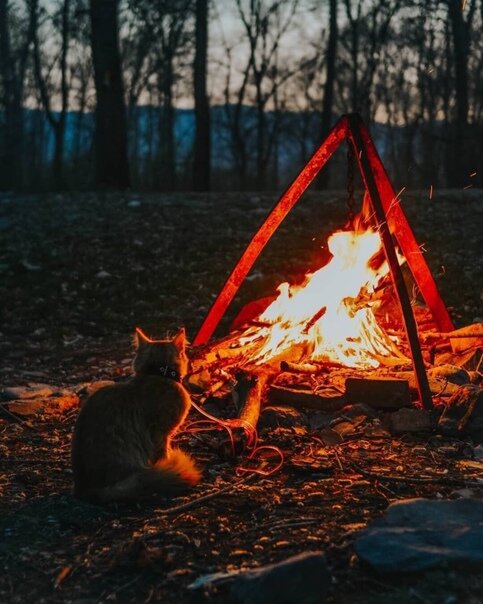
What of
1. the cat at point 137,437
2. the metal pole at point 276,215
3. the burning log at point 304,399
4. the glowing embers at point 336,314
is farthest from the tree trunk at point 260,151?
the cat at point 137,437

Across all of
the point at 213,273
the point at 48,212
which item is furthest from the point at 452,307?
the point at 48,212

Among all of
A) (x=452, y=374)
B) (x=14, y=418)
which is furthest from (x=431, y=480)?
(x=14, y=418)

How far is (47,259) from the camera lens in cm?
1231

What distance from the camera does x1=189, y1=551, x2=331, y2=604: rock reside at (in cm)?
279

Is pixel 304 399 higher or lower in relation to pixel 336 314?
lower

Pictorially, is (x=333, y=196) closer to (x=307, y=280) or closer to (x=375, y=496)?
(x=307, y=280)

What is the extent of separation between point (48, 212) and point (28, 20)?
2350cm

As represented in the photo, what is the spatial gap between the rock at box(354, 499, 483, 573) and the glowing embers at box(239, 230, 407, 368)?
99.0 inches

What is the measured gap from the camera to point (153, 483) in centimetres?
394

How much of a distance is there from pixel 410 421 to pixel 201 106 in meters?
16.2

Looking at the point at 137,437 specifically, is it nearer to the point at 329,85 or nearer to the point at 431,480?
the point at 431,480

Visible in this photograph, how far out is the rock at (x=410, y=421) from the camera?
4.95m

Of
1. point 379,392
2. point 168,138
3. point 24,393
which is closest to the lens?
point 379,392

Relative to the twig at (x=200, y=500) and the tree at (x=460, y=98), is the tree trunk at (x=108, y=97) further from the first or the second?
the twig at (x=200, y=500)
